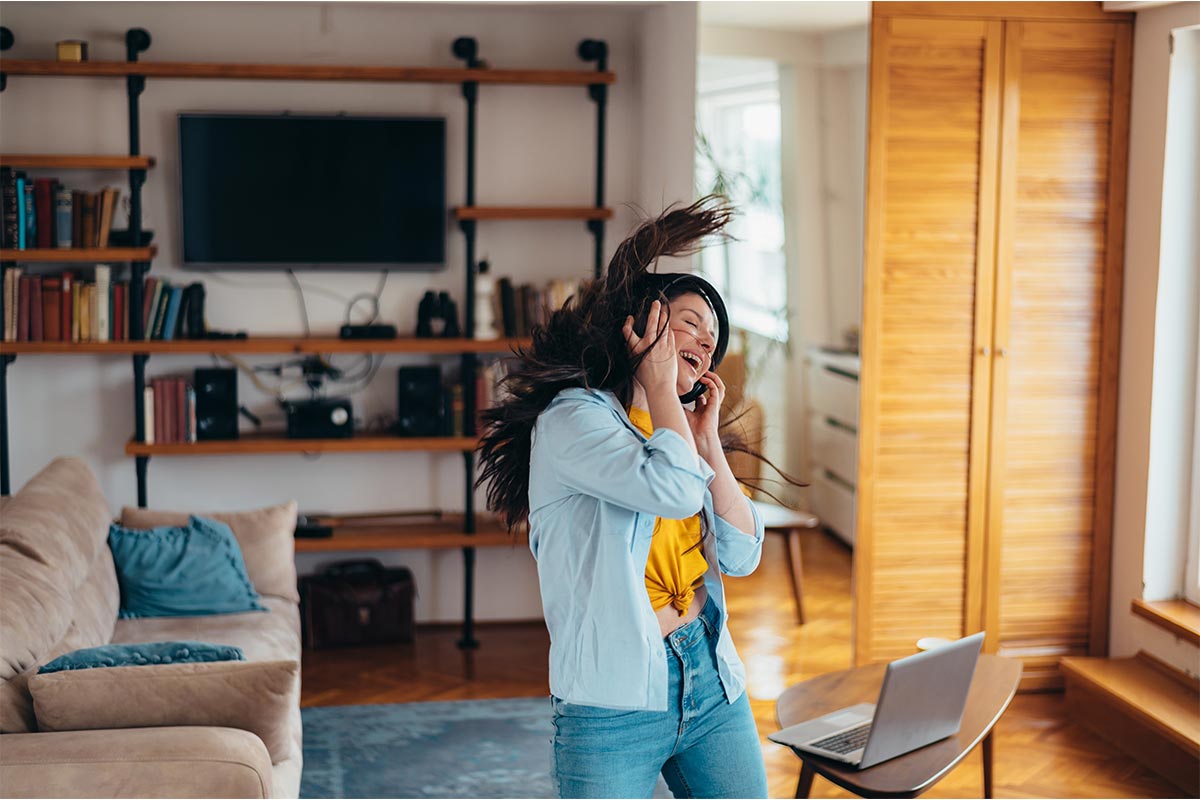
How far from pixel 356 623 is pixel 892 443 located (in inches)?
84.6

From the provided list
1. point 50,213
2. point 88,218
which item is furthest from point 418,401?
point 50,213

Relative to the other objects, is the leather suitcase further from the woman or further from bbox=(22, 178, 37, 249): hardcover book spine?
the woman

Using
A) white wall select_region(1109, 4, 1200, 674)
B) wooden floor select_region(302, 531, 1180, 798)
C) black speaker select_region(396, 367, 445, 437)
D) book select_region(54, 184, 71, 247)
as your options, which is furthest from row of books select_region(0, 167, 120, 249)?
white wall select_region(1109, 4, 1200, 674)

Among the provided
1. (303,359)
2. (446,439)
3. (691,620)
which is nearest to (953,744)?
(691,620)

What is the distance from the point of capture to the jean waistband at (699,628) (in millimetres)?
1844

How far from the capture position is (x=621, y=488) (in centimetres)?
167

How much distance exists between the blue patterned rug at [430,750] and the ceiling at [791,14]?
2.66 meters

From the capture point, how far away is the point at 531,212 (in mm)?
4629

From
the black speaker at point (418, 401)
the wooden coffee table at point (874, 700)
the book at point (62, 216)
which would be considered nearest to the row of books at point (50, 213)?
the book at point (62, 216)

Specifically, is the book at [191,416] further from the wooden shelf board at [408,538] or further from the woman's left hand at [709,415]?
the woman's left hand at [709,415]

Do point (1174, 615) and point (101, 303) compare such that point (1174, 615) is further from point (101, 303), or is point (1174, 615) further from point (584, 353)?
point (101, 303)

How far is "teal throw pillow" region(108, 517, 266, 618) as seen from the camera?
12.2 ft

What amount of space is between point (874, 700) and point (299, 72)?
2.99 m

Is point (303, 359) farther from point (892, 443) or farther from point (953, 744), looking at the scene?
point (953, 744)
